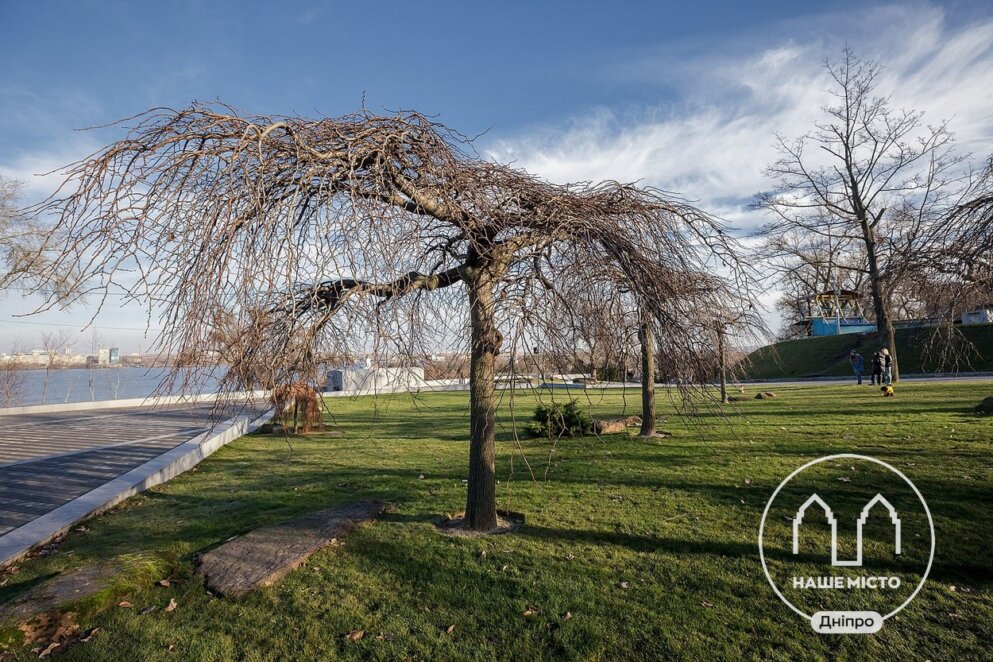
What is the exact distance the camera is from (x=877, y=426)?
32.1 ft

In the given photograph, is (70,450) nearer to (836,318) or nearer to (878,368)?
(878,368)

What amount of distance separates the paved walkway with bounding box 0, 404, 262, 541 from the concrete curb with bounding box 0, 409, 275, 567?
242mm

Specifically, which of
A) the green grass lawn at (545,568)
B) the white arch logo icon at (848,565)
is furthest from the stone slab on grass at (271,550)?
the white arch logo icon at (848,565)

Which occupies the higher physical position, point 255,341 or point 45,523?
point 255,341

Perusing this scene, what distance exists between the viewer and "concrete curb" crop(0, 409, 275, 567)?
5.56m

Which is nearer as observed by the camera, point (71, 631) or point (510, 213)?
point (71, 631)

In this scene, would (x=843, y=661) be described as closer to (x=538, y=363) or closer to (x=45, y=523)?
(x=538, y=363)

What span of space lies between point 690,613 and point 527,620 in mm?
1151

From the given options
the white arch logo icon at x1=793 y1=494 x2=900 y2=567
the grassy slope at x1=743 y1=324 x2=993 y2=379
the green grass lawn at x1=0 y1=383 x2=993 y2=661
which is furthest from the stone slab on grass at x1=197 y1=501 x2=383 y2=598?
the grassy slope at x1=743 y1=324 x2=993 y2=379

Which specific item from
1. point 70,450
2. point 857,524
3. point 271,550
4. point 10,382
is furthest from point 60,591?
point 10,382

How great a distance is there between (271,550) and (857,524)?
18.3 feet

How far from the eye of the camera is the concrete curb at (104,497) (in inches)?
219

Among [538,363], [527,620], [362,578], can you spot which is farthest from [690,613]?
[362,578]

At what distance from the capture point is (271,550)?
5.02m
